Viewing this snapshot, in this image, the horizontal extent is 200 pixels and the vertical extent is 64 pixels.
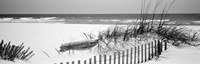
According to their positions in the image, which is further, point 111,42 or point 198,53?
point 111,42

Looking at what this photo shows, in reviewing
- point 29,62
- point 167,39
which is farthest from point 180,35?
point 29,62

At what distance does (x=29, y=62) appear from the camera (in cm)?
605

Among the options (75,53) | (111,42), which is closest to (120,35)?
(111,42)

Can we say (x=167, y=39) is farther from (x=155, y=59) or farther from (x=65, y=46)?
(x=65, y=46)

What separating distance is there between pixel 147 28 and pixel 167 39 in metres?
0.74

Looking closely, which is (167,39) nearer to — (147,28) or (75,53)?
(147,28)

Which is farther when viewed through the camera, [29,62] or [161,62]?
[29,62]

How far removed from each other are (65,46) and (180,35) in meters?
3.82

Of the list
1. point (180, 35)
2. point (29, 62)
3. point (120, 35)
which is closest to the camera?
point (29, 62)

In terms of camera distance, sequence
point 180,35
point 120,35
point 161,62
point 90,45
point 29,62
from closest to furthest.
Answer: point 161,62
point 29,62
point 90,45
point 120,35
point 180,35

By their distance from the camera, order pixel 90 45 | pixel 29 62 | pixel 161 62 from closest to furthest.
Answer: pixel 161 62 < pixel 29 62 < pixel 90 45

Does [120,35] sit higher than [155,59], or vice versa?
[120,35]

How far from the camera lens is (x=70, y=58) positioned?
608cm

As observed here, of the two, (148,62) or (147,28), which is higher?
(147,28)
